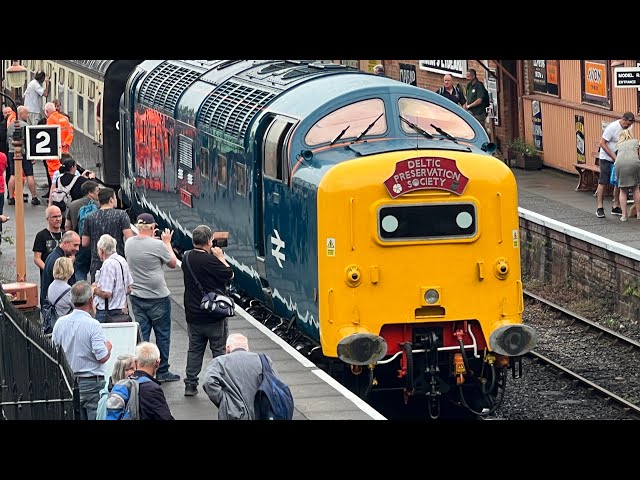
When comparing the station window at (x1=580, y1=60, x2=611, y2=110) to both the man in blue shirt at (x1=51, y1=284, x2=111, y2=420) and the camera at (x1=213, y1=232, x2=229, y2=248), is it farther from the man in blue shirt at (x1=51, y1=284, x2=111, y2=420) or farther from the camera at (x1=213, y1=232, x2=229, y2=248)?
the man in blue shirt at (x1=51, y1=284, x2=111, y2=420)

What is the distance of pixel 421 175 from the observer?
1162 cm

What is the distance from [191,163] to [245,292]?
2.33 m

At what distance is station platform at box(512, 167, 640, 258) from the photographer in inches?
742

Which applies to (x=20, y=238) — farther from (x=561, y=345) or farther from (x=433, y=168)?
(x=561, y=345)

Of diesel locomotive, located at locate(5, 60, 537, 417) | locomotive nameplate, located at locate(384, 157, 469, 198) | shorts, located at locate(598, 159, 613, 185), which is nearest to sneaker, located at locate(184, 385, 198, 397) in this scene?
diesel locomotive, located at locate(5, 60, 537, 417)

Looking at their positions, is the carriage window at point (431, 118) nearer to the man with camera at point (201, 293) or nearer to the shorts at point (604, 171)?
the man with camera at point (201, 293)

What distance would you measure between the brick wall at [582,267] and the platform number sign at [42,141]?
289 inches

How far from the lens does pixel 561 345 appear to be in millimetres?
16984

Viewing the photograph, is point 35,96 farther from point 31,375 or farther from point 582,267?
point 31,375

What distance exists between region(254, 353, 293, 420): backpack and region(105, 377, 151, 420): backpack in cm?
85

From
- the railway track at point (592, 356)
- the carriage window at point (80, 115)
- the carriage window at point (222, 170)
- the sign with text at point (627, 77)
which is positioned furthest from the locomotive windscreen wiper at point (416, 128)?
the carriage window at point (80, 115)

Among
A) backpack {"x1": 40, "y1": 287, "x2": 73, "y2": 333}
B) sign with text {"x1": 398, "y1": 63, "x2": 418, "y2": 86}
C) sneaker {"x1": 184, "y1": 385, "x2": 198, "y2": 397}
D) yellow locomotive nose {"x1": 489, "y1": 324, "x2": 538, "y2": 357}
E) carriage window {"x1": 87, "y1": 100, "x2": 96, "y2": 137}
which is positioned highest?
sign with text {"x1": 398, "y1": 63, "x2": 418, "y2": 86}
